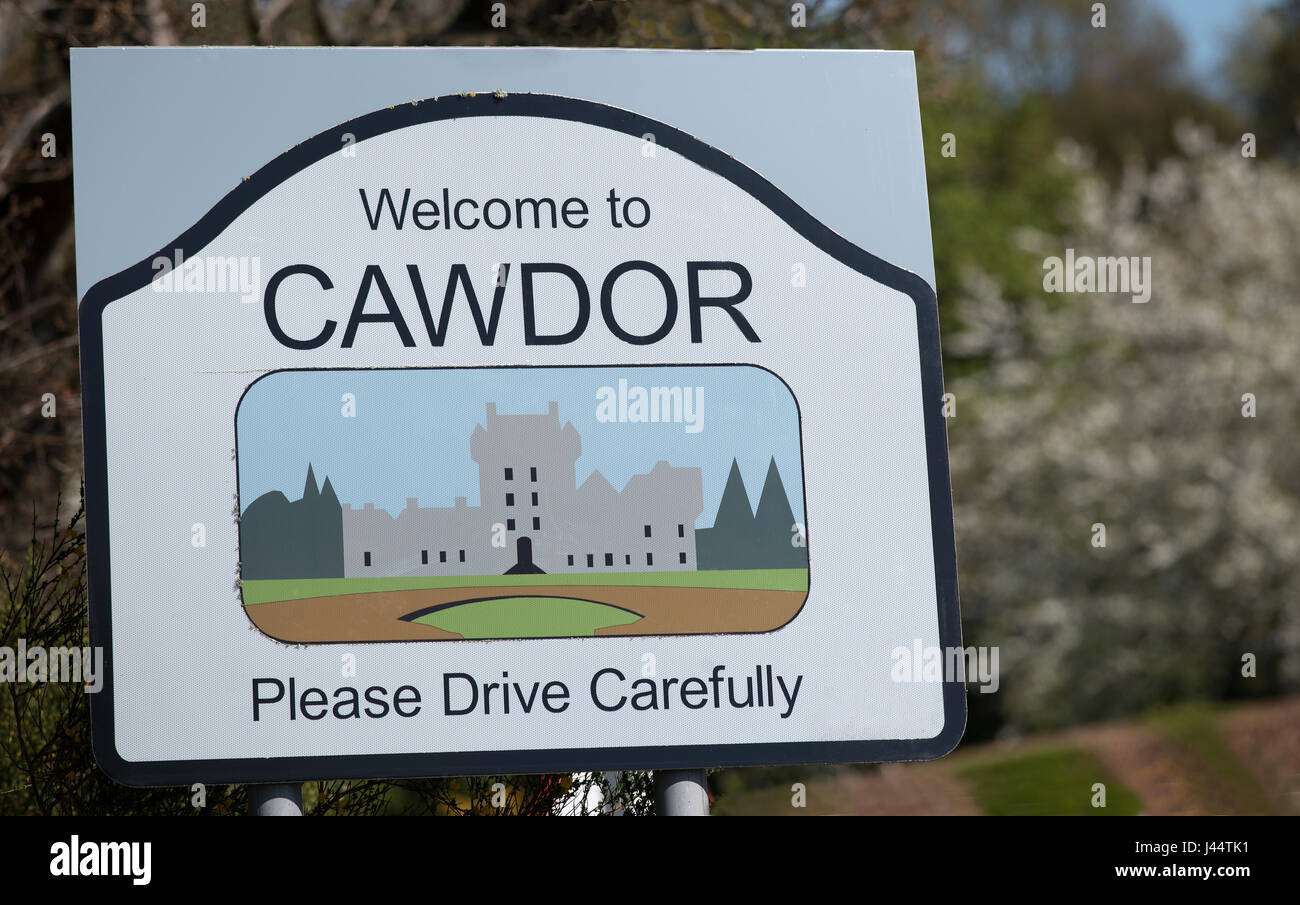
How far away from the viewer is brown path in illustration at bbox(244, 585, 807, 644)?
217 cm

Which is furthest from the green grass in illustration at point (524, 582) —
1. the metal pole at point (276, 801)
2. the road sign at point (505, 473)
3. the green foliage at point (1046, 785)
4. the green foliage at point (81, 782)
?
the green foliage at point (1046, 785)

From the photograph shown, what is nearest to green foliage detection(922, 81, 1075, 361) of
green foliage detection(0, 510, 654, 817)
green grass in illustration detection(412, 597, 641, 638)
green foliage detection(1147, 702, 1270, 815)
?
green foliage detection(1147, 702, 1270, 815)

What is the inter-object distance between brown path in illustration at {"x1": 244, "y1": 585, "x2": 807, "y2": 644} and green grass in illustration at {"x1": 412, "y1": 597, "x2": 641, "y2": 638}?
0.01 metres

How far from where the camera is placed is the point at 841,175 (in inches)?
95.7

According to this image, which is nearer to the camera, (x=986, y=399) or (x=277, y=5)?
(x=277, y=5)

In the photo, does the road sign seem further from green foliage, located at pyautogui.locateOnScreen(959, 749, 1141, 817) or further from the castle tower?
green foliage, located at pyautogui.locateOnScreen(959, 749, 1141, 817)

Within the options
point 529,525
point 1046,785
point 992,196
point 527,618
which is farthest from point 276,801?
point 992,196

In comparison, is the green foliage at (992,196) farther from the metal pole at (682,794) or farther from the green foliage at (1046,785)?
the metal pole at (682,794)

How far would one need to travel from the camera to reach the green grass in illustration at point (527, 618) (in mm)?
2199
